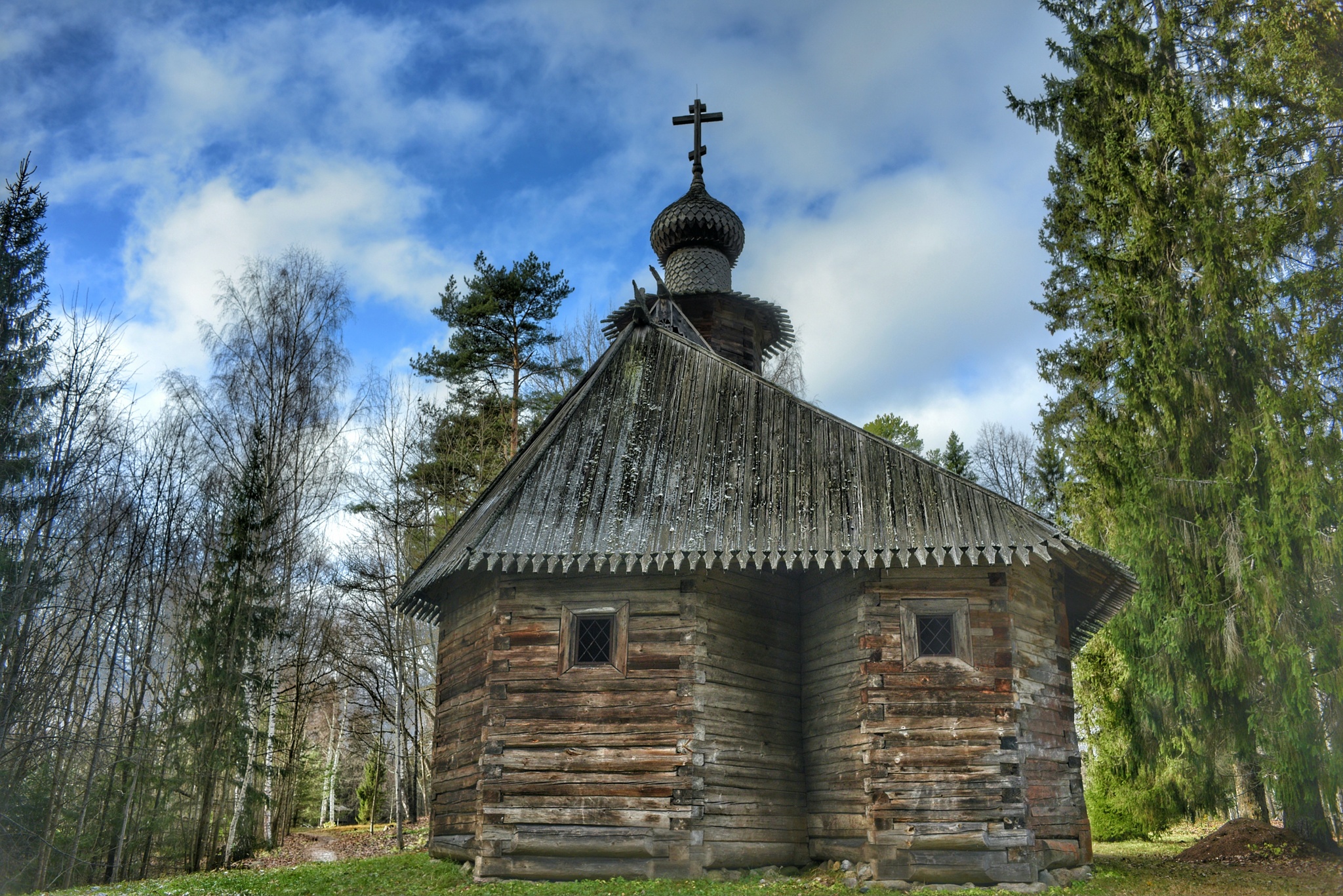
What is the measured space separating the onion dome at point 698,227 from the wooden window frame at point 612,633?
35.7 ft

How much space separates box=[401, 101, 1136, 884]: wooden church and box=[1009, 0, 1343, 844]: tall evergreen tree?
202cm

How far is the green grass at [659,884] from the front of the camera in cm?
978

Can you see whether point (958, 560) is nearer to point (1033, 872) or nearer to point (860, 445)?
point (860, 445)

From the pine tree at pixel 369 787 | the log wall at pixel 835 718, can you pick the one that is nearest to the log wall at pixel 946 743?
the log wall at pixel 835 718

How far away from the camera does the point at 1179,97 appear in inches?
566

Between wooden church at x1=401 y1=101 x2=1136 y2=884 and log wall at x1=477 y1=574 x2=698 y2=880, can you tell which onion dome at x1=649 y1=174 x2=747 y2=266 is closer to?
wooden church at x1=401 y1=101 x2=1136 y2=884

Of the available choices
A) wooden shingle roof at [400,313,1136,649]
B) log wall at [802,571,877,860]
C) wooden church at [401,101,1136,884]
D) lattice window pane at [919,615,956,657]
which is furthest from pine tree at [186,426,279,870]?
lattice window pane at [919,615,956,657]

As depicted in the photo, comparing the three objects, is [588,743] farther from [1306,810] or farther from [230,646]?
[230,646]

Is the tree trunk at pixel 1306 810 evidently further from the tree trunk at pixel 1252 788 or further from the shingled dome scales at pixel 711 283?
the shingled dome scales at pixel 711 283

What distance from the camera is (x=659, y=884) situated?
9844 millimetres

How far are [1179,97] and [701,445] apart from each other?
32.7ft

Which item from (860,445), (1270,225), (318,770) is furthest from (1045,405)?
(318,770)

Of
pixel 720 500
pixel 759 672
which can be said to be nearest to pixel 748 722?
pixel 759 672

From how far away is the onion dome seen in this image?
64.1 ft
